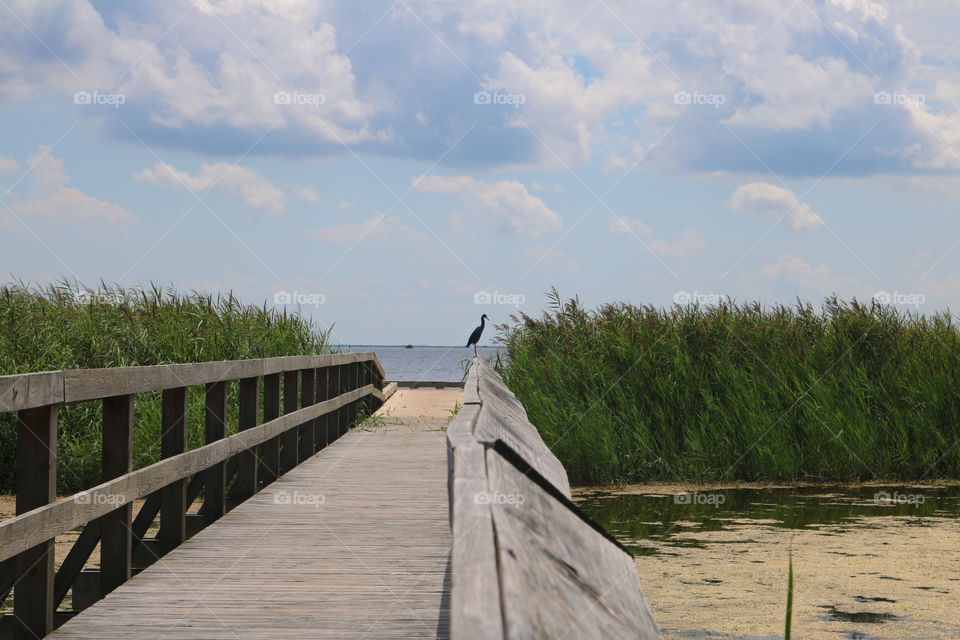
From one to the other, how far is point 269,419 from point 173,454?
259cm

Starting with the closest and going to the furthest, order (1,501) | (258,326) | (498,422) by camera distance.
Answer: (498,422) < (1,501) < (258,326)

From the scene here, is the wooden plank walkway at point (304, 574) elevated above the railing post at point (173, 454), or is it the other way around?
the railing post at point (173, 454)

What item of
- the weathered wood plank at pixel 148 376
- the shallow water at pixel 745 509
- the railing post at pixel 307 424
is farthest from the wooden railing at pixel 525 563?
the railing post at pixel 307 424

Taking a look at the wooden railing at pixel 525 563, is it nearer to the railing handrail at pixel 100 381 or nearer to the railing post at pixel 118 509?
the railing handrail at pixel 100 381

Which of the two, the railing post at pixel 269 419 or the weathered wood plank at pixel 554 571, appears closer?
the weathered wood plank at pixel 554 571

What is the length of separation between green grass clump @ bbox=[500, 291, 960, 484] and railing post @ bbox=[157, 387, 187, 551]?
261 inches

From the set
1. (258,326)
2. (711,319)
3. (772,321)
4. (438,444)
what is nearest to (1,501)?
(258,326)

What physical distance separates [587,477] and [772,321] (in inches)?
137

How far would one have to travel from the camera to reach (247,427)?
22.8ft

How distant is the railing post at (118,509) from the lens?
4.54 meters

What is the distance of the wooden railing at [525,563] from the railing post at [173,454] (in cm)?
293

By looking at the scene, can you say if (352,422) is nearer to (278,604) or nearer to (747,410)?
(747,410)

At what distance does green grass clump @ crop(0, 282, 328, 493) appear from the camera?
10.1 metres

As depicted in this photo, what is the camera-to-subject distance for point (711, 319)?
12742 millimetres
